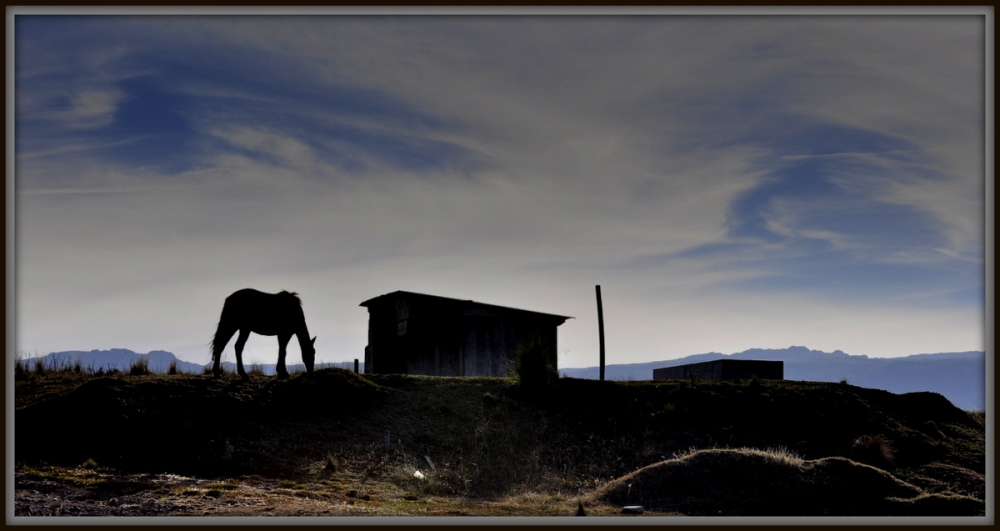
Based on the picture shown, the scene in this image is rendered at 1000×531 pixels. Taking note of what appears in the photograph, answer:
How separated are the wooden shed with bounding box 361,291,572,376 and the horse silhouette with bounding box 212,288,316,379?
8.19 m

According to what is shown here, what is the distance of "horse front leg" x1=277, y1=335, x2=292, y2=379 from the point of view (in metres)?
21.7

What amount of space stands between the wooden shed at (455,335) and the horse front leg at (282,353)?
822 centimetres

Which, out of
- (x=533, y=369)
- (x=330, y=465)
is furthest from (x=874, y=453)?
(x=330, y=465)

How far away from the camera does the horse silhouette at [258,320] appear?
68.7 ft

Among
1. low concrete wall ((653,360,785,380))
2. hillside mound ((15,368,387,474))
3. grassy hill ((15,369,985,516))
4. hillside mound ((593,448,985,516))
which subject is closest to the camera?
hillside mound ((593,448,985,516))

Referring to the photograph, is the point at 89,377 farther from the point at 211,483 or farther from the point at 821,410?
the point at 821,410

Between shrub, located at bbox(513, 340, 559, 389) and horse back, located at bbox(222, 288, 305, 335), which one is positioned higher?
horse back, located at bbox(222, 288, 305, 335)

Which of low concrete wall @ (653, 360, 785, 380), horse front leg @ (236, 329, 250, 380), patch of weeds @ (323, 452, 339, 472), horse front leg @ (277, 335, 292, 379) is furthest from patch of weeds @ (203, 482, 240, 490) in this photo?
low concrete wall @ (653, 360, 785, 380)

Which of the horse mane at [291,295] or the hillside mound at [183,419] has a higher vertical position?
the horse mane at [291,295]

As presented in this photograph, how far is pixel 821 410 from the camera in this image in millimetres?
22672

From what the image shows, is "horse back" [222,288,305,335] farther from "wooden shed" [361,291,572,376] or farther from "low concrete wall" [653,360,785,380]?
"low concrete wall" [653,360,785,380]

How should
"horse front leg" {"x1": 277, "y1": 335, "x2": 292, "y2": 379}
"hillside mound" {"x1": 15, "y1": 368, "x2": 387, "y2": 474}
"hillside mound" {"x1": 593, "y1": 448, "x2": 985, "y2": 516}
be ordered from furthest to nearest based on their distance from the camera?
1. "horse front leg" {"x1": 277, "y1": 335, "x2": 292, "y2": 379}
2. "hillside mound" {"x1": 15, "y1": 368, "x2": 387, "y2": 474}
3. "hillside mound" {"x1": 593, "y1": 448, "x2": 985, "y2": 516}

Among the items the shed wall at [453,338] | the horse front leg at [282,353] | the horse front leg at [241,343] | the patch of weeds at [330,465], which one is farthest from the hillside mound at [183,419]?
the shed wall at [453,338]

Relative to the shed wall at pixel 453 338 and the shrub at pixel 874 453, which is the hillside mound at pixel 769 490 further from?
the shed wall at pixel 453 338
